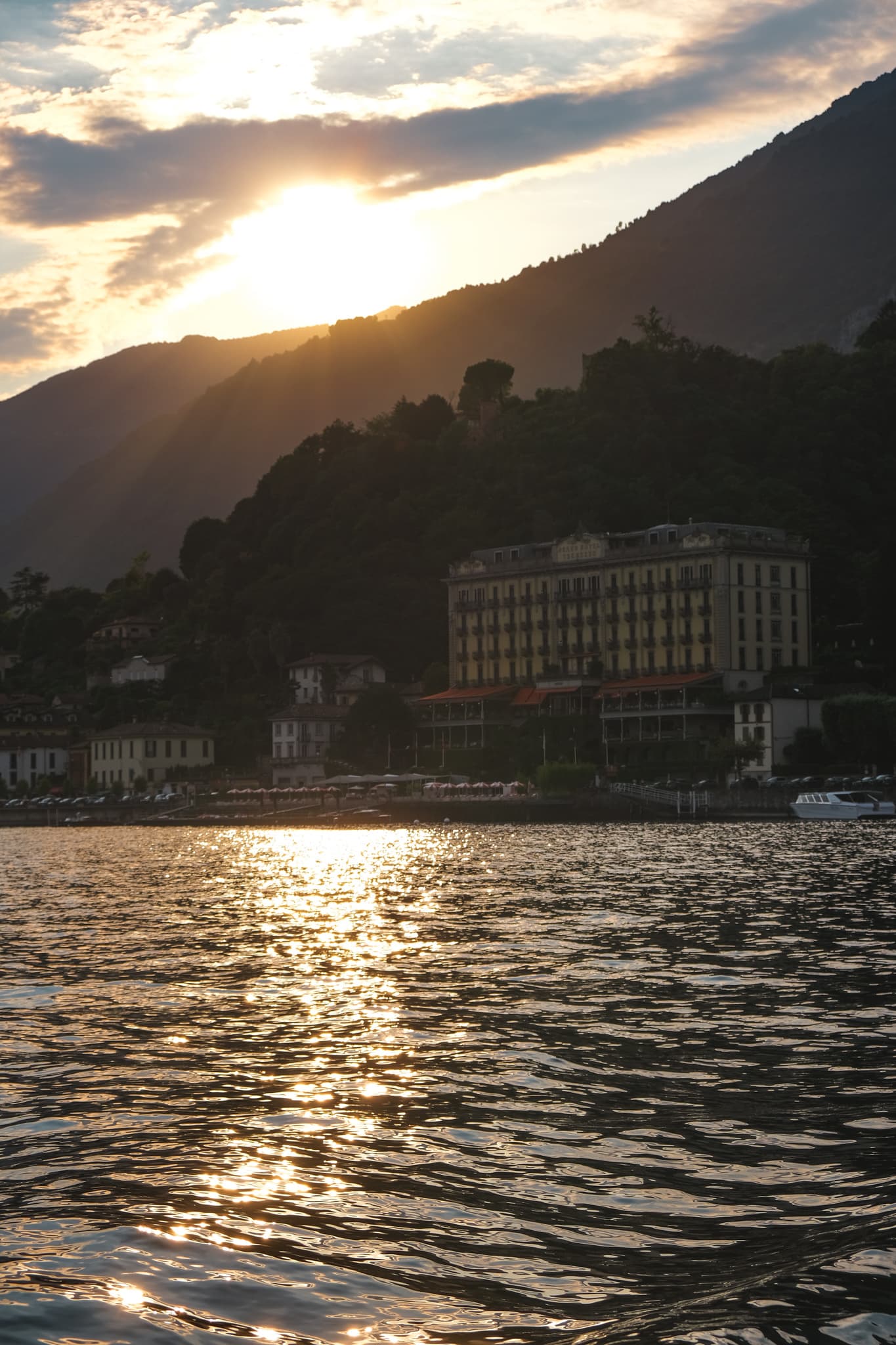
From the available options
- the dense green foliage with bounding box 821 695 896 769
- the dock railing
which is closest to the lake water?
the dock railing

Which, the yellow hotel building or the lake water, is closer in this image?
the lake water

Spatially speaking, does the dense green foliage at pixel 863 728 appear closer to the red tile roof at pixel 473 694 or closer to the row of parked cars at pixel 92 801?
the red tile roof at pixel 473 694

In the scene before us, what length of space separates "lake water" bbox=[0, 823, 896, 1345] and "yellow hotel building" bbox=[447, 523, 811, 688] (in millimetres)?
109670

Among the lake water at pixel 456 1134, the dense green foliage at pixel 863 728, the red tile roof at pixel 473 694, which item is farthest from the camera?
the red tile roof at pixel 473 694

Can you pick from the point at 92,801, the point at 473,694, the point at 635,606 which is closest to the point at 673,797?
the point at 635,606

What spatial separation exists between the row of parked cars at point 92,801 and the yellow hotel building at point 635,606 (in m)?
30.8

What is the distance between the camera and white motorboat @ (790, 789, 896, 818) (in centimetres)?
10369

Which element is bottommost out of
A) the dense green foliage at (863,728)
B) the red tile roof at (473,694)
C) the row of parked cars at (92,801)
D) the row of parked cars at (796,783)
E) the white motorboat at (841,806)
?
the row of parked cars at (92,801)

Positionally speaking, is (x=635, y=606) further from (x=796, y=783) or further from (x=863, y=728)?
(x=796, y=783)

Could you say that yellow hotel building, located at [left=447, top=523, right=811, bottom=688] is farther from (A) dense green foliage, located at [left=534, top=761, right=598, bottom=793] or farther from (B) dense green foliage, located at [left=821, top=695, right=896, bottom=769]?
(B) dense green foliage, located at [left=821, top=695, right=896, bottom=769]

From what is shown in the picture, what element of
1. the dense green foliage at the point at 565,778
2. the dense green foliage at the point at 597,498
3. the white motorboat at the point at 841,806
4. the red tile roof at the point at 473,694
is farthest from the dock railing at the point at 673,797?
the dense green foliage at the point at 597,498

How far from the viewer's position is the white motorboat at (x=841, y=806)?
340 feet

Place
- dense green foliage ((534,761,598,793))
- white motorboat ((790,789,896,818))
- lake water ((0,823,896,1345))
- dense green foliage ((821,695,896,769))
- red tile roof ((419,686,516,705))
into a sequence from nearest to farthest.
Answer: lake water ((0,823,896,1345))
white motorboat ((790,789,896,818))
dense green foliage ((821,695,896,769))
dense green foliage ((534,761,598,793))
red tile roof ((419,686,516,705))

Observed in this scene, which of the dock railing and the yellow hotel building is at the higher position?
the yellow hotel building
